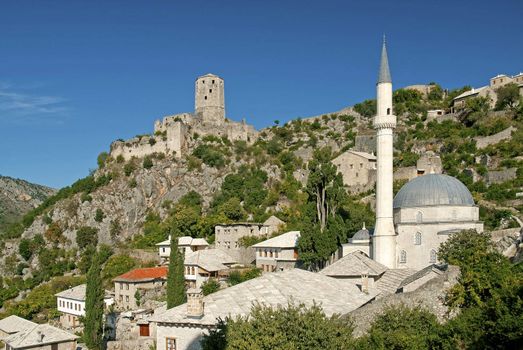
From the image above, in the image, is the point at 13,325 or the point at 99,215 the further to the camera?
the point at 99,215

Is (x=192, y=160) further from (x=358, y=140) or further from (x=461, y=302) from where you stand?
(x=461, y=302)

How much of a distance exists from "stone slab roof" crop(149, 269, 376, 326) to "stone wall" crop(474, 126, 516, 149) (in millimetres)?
36468

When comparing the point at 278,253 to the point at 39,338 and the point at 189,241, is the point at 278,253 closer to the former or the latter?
the point at 189,241

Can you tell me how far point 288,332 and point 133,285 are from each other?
30.8m

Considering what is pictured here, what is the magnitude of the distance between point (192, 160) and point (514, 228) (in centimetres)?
3935

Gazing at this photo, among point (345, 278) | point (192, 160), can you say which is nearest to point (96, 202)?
point (192, 160)

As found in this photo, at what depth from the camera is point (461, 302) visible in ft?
57.6

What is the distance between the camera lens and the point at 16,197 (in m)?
109

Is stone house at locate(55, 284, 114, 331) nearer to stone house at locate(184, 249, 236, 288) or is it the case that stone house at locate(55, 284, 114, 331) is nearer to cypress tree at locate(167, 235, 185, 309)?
stone house at locate(184, 249, 236, 288)

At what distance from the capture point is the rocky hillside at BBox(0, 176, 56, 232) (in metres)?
102

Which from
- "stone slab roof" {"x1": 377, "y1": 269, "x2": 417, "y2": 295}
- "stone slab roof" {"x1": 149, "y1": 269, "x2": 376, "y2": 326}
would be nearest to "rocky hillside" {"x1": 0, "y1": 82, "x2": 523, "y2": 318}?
"stone slab roof" {"x1": 377, "y1": 269, "x2": 417, "y2": 295}

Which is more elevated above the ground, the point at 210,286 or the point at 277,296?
the point at 277,296

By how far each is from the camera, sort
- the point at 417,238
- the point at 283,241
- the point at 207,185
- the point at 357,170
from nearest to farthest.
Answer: the point at 417,238 → the point at 283,241 → the point at 357,170 → the point at 207,185

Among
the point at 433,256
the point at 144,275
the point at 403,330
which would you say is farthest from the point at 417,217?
the point at 144,275
